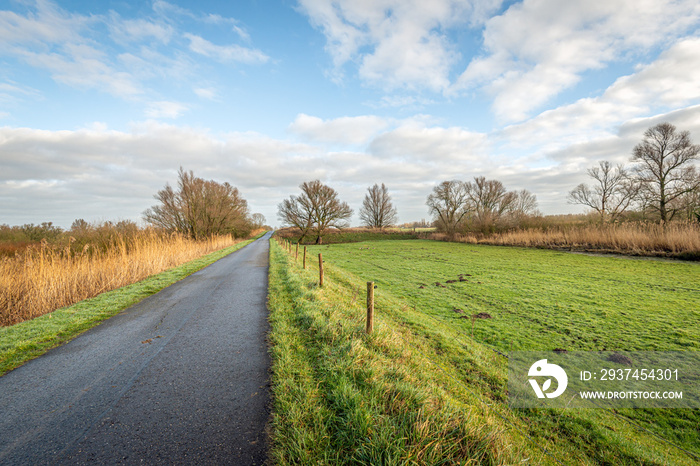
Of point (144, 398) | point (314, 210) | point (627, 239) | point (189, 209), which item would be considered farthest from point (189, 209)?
point (627, 239)

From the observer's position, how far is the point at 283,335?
466cm

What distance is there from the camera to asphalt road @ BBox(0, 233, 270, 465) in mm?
2318

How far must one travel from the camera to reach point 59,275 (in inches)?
301

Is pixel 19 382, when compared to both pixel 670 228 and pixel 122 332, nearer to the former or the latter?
pixel 122 332

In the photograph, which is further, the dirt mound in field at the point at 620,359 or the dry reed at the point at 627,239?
the dry reed at the point at 627,239

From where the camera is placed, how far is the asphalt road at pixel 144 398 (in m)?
2.32

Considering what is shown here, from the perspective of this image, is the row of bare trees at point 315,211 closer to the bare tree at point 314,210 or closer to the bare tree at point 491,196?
the bare tree at point 314,210

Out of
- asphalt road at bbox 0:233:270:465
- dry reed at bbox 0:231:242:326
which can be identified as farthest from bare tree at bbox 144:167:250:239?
asphalt road at bbox 0:233:270:465

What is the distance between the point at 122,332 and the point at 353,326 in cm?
488

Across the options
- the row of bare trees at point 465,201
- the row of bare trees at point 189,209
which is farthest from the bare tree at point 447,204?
the row of bare trees at point 189,209

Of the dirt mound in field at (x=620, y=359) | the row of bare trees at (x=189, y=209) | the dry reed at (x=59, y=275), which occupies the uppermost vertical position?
the row of bare trees at (x=189, y=209)

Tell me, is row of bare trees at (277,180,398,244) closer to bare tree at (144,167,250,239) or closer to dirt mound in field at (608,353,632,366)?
bare tree at (144,167,250,239)

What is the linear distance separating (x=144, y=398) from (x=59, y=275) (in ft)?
25.7

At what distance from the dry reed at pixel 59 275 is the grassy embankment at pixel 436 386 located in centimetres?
626
